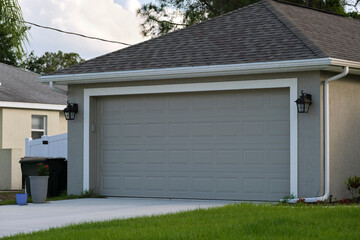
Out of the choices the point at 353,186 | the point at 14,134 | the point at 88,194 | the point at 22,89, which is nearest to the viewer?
the point at 353,186

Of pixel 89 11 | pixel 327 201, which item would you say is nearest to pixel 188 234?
pixel 327 201

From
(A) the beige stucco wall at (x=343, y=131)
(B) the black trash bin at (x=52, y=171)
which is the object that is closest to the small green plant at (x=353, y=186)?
(A) the beige stucco wall at (x=343, y=131)

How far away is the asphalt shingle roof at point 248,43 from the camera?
12.9 m

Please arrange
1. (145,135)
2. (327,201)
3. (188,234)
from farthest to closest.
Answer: (145,135) < (327,201) < (188,234)

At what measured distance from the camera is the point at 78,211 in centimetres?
1123

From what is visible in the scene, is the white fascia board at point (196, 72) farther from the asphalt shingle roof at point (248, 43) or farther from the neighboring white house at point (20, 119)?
the neighboring white house at point (20, 119)

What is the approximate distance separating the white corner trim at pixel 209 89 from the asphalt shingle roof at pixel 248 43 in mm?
477

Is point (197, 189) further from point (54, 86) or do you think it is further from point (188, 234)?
point (188, 234)

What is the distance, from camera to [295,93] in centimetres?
1245

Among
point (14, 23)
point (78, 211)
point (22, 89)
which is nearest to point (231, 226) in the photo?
point (78, 211)

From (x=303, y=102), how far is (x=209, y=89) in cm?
218

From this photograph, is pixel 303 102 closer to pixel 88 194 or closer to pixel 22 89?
pixel 88 194

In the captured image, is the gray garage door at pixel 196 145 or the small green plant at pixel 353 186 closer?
the small green plant at pixel 353 186

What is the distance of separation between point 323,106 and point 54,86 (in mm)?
6494
